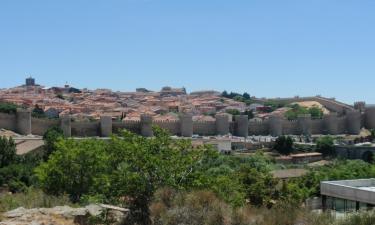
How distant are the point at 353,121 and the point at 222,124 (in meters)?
14.3

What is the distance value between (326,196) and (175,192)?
7.63 meters

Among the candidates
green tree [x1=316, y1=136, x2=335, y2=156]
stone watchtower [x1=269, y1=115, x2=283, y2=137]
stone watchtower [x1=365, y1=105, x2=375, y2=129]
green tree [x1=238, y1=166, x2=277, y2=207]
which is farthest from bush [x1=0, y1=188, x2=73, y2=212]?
stone watchtower [x1=365, y1=105, x2=375, y2=129]

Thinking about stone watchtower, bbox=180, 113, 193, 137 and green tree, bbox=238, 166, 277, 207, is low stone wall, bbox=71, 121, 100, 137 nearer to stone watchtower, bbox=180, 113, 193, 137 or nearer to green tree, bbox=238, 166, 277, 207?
stone watchtower, bbox=180, 113, 193, 137

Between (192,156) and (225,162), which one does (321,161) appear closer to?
(225,162)

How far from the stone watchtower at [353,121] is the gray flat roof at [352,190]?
50031 mm

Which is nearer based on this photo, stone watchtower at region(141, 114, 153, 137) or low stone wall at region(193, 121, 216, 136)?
stone watchtower at region(141, 114, 153, 137)

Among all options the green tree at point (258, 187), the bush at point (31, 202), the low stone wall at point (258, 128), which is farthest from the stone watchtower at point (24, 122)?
the bush at point (31, 202)

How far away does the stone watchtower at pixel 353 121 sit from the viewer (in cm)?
6338

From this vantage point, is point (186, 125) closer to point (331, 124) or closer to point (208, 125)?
point (208, 125)

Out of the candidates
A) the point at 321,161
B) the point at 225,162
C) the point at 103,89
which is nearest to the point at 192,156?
the point at 225,162

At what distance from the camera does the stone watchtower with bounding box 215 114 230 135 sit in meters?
59.2

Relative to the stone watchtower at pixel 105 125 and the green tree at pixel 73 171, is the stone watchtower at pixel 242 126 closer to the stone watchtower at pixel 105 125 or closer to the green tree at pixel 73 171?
the stone watchtower at pixel 105 125

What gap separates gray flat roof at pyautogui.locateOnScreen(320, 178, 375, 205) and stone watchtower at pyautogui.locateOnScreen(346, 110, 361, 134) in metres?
50.0

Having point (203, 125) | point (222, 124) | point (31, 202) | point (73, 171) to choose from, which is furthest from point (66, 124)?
point (31, 202)
